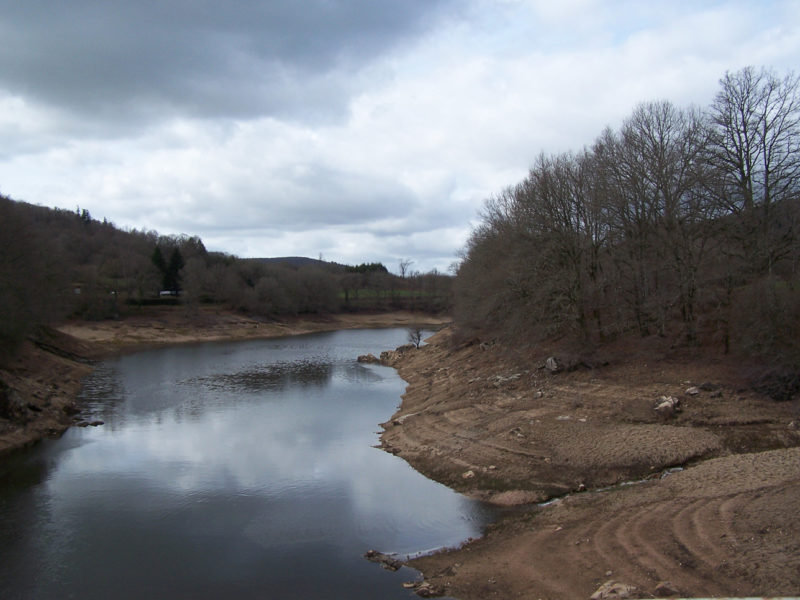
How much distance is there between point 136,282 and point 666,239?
255 feet

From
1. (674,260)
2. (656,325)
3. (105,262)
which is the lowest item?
(656,325)

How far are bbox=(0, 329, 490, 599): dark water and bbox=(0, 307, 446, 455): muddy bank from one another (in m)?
1.77

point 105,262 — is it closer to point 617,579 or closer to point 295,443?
point 295,443

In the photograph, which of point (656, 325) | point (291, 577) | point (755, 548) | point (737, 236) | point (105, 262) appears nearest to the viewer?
point (755, 548)

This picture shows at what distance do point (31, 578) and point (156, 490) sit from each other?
583 cm

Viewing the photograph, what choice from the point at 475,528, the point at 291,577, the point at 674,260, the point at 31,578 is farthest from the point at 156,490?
the point at 674,260

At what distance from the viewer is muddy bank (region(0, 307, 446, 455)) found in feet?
84.6

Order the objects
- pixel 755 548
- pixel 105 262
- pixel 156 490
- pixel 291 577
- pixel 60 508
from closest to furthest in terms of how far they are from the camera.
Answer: pixel 755 548 → pixel 291 577 → pixel 60 508 → pixel 156 490 → pixel 105 262

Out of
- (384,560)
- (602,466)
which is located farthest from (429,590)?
(602,466)

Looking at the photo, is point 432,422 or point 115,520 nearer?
point 115,520

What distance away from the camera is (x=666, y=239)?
2545 centimetres

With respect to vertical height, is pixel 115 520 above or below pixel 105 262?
below

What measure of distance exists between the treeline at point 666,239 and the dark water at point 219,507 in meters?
11.5

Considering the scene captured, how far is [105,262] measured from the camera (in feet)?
334
